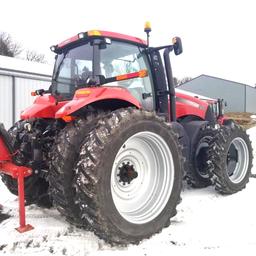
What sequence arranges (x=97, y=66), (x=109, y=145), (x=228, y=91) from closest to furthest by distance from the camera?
(x=109, y=145)
(x=97, y=66)
(x=228, y=91)

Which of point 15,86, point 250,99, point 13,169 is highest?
point 15,86

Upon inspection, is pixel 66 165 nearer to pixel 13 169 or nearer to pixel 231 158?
pixel 13 169

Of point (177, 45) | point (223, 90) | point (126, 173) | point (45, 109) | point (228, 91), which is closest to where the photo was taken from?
point (126, 173)

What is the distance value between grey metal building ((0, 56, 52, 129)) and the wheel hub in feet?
27.4

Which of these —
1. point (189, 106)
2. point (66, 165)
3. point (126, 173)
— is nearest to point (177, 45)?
point (189, 106)

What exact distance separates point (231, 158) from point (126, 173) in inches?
100

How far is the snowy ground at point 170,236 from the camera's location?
333 centimetres

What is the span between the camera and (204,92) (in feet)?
130

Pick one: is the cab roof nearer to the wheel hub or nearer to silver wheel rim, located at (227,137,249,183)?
the wheel hub

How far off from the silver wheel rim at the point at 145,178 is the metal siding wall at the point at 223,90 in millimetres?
35180

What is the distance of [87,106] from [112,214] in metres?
1.15

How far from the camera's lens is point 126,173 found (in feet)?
12.7

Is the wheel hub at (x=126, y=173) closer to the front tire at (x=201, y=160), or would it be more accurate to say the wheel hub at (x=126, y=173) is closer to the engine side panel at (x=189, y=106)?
the front tire at (x=201, y=160)

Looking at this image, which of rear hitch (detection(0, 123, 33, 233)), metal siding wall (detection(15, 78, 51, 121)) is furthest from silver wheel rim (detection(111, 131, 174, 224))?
metal siding wall (detection(15, 78, 51, 121))
